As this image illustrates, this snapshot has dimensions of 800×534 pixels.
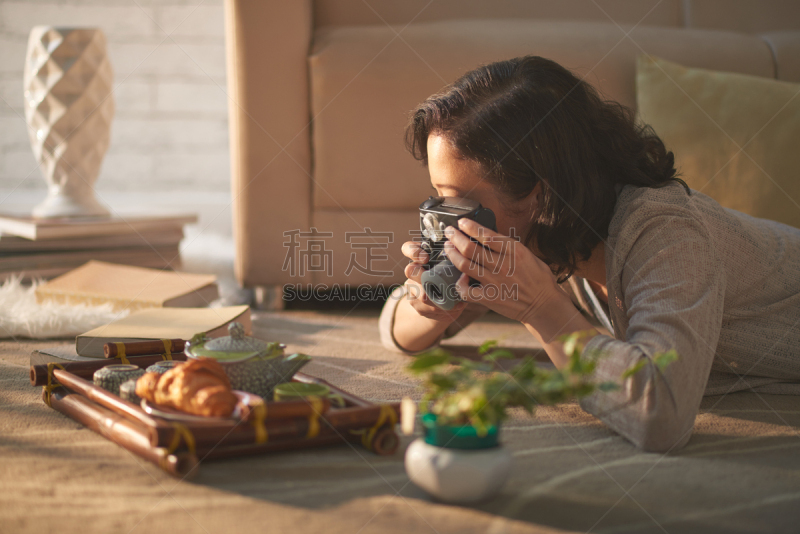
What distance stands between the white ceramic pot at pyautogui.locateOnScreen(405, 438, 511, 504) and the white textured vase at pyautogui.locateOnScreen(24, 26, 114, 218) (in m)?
1.40

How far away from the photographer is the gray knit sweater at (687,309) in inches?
25.1

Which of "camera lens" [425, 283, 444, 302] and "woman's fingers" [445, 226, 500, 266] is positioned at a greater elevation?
"woman's fingers" [445, 226, 500, 266]

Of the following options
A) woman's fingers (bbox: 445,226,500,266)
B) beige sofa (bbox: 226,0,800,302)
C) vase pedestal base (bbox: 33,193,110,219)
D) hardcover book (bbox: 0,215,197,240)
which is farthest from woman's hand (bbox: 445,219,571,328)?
vase pedestal base (bbox: 33,193,110,219)

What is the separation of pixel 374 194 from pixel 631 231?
0.69m

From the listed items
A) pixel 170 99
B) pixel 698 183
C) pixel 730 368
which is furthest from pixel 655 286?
pixel 170 99

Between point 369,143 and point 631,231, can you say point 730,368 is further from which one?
point 369,143

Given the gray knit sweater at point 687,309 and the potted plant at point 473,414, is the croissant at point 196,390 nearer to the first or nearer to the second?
the potted plant at point 473,414

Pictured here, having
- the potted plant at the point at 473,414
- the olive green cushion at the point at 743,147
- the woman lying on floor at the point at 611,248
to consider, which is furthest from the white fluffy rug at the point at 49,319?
the olive green cushion at the point at 743,147

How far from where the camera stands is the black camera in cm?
74

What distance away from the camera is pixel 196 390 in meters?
0.56

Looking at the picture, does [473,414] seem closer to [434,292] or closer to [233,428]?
[233,428]

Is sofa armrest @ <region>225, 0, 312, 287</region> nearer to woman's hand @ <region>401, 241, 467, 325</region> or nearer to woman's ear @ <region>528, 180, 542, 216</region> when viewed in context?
woman's hand @ <region>401, 241, 467, 325</region>

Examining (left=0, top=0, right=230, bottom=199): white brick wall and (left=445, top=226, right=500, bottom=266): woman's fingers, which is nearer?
(left=445, top=226, right=500, bottom=266): woman's fingers

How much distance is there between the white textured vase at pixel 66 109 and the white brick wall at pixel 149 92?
0.56m
